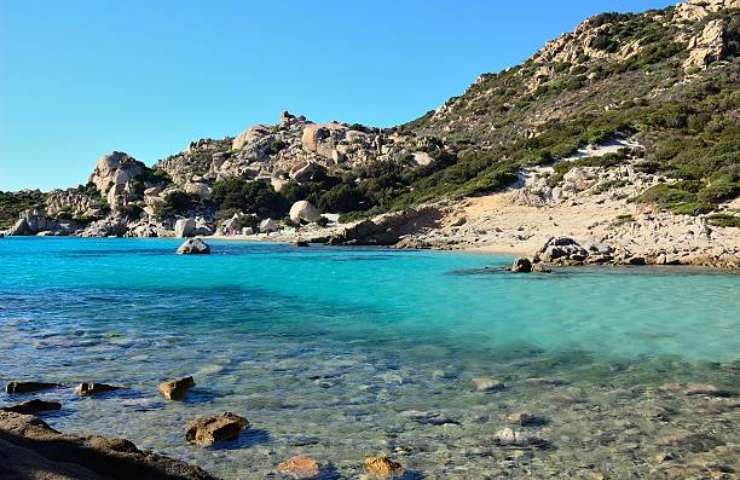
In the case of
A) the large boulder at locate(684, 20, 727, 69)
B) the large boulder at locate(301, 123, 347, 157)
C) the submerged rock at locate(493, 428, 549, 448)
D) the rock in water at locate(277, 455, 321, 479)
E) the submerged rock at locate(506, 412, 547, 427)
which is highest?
the large boulder at locate(684, 20, 727, 69)

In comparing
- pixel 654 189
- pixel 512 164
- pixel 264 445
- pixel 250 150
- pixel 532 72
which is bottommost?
pixel 264 445

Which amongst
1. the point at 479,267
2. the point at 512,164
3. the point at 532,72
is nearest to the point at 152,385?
the point at 479,267

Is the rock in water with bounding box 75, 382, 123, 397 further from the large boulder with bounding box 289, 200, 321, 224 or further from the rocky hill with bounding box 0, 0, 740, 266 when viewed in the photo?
the large boulder with bounding box 289, 200, 321, 224

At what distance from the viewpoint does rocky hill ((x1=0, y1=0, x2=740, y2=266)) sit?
4159 cm

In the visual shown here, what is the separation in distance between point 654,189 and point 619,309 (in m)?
27.2

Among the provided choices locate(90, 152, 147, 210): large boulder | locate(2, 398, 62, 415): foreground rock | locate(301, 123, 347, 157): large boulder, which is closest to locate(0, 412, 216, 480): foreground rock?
locate(2, 398, 62, 415): foreground rock

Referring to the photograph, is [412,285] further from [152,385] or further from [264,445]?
[264,445]

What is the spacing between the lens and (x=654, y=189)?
3803 centimetres

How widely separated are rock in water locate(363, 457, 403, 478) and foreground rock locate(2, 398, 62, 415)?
12.9 feet

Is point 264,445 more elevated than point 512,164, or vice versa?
point 512,164

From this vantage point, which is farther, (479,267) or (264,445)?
(479,267)

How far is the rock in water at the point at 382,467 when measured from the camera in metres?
5.11

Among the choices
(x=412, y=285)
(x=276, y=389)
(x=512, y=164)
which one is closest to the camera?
(x=276, y=389)

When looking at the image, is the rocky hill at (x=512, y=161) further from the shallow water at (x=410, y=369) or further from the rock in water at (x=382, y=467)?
the rock in water at (x=382, y=467)
